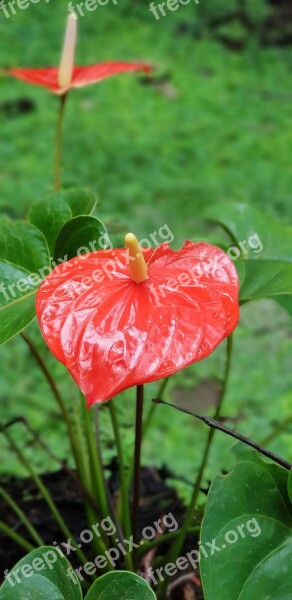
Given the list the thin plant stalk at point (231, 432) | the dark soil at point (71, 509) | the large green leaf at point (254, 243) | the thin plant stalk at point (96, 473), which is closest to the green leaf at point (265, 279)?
the large green leaf at point (254, 243)

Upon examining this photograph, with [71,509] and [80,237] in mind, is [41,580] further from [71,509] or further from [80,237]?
[71,509]

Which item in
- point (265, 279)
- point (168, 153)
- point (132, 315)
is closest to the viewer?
point (132, 315)

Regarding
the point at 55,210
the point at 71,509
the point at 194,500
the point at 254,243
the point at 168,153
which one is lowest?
the point at 168,153

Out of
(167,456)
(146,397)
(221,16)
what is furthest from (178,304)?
(221,16)

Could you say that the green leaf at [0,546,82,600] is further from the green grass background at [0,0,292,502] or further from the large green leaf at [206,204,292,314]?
the green grass background at [0,0,292,502]

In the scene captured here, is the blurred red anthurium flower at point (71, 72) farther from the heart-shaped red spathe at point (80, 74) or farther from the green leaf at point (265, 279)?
the green leaf at point (265, 279)

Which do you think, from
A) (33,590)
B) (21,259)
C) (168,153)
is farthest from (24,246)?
(168,153)
